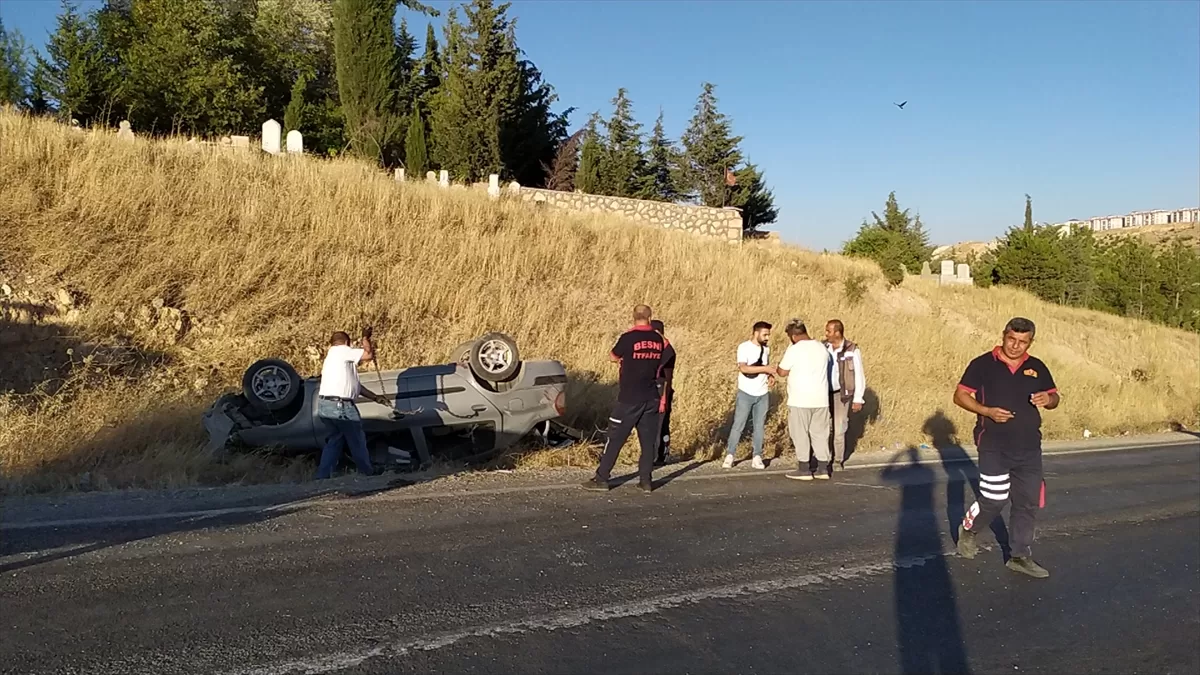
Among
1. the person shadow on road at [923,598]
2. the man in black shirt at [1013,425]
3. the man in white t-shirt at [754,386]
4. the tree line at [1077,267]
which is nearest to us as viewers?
the person shadow on road at [923,598]

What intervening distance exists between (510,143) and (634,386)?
25624mm

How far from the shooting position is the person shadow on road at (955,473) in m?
7.83

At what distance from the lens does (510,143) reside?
3272 cm

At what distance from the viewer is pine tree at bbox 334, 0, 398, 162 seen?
29.2 metres

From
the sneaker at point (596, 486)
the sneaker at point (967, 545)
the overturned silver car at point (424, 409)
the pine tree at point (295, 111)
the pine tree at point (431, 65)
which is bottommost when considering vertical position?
the sneaker at point (967, 545)

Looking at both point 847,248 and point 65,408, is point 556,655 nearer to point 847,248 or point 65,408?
point 65,408

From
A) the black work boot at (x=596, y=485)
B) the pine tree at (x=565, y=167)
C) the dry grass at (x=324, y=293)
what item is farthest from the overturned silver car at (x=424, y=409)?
the pine tree at (x=565, y=167)

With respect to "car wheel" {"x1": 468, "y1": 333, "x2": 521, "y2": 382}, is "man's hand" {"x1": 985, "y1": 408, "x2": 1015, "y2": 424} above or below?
below

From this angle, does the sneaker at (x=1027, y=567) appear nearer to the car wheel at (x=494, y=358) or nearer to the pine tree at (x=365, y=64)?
the car wheel at (x=494, y=358)

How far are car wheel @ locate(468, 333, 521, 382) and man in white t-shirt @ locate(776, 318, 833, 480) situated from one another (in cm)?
313

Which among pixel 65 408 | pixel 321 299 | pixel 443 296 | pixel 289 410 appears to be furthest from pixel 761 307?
pixel 65 408

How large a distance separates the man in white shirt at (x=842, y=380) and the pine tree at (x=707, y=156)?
25.3 metres

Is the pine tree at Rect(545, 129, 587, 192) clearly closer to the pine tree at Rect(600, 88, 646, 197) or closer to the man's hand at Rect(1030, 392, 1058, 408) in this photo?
the pine tree at Rect(600, 88, 646, 197)

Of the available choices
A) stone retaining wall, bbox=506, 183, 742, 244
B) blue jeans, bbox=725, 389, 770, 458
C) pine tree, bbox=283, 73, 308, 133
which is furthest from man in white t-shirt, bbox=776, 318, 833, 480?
pine tree, bbox=283, 73, 308, 133
